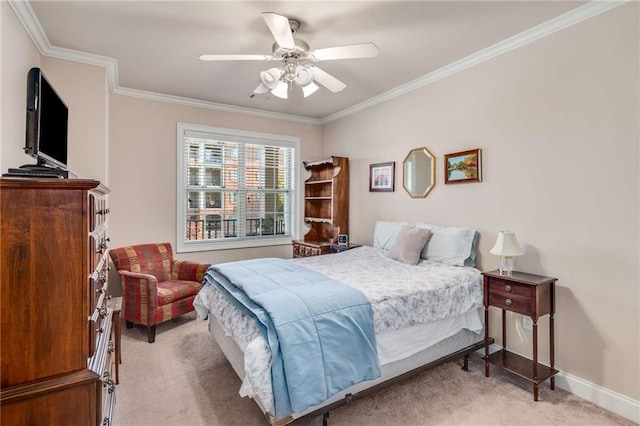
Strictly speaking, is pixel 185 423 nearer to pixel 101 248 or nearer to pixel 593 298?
pixel 101 248

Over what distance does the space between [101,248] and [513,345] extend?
317 cm

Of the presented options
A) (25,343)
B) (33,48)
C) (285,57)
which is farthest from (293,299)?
(33,48)

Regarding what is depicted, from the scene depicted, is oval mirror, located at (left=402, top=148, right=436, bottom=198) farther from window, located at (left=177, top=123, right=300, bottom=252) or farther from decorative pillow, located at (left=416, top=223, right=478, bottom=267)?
window, located at (left=177, top=123, right=300, bottom=252)

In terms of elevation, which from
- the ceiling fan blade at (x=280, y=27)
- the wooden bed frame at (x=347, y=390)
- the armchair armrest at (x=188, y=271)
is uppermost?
the ceiling fan blade at (x=280, y=27)

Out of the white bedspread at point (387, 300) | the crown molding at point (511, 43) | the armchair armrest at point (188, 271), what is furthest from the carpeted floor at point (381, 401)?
the crown molding at point (511, 43)

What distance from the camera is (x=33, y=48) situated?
266 centimetres

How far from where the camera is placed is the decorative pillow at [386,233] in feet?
12.0

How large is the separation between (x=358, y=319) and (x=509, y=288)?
4.24 feet

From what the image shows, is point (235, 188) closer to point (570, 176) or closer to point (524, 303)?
point (524, 303)

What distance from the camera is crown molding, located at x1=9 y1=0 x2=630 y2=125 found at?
2270 millimetres

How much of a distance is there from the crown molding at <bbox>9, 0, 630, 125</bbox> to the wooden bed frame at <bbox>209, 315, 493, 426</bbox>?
246 centimetres

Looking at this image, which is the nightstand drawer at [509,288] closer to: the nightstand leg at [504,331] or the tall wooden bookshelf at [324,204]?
the nightstand leg at [504,331]

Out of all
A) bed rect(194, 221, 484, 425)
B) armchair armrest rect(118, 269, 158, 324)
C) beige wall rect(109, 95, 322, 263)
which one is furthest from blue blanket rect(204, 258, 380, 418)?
beige wall rect(109, 95, 322, 263)

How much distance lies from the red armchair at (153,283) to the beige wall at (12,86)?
1.42 m
